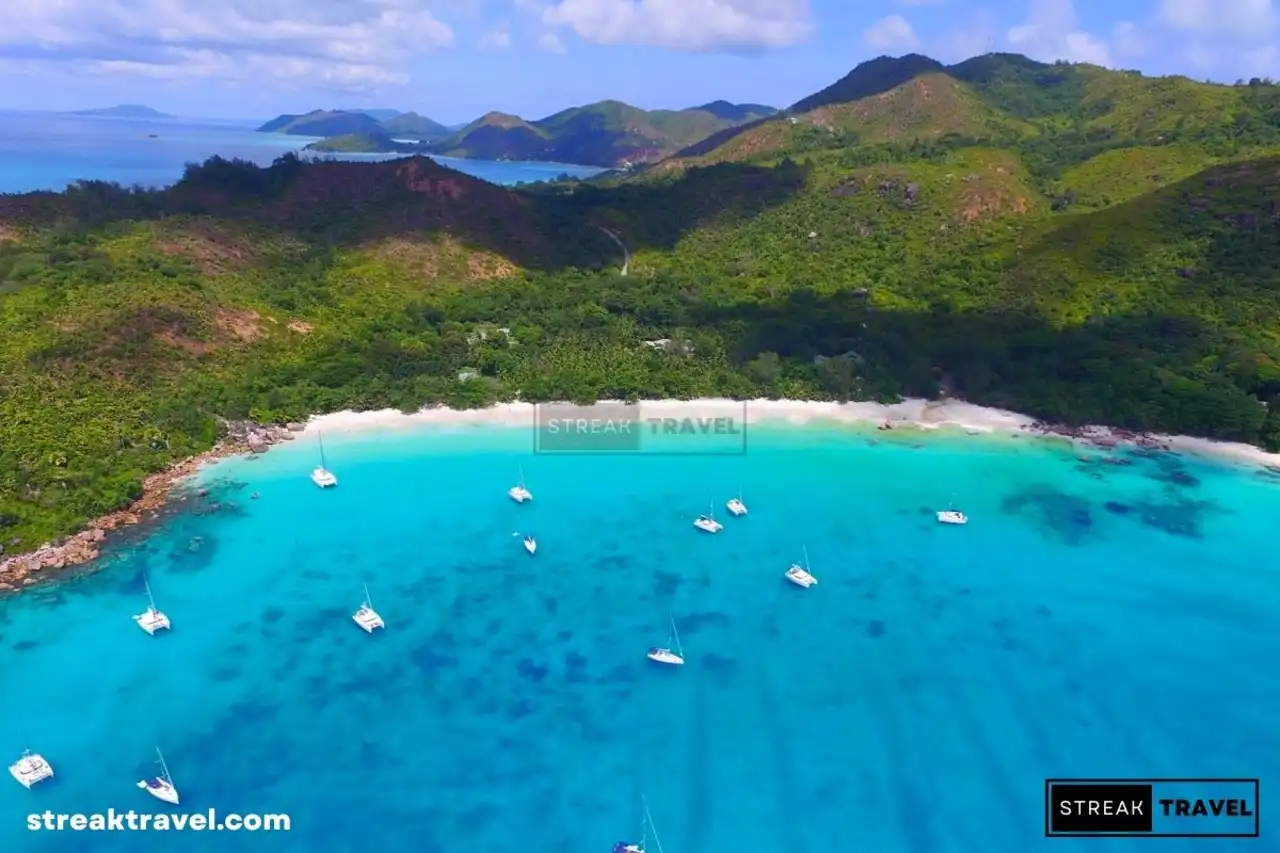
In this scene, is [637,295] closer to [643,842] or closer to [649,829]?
[649,829]

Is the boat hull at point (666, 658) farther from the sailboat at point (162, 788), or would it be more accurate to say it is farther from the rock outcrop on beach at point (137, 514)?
the rock outcrop on beach at point (137, 514)

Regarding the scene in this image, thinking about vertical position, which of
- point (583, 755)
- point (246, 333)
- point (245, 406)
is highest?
point (246, 333)

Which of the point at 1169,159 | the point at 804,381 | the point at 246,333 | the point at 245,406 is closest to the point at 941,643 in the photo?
the point at 804,381

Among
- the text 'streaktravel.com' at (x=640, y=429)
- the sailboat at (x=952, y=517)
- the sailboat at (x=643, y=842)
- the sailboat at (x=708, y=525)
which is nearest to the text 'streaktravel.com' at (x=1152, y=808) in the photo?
the sailboat at (x=643, y=842)

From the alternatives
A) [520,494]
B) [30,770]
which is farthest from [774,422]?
[30,770]

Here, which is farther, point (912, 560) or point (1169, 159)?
point (1169, 159)

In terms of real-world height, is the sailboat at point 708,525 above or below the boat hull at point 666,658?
above

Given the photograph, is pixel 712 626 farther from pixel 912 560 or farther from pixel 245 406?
pixel 245 406
